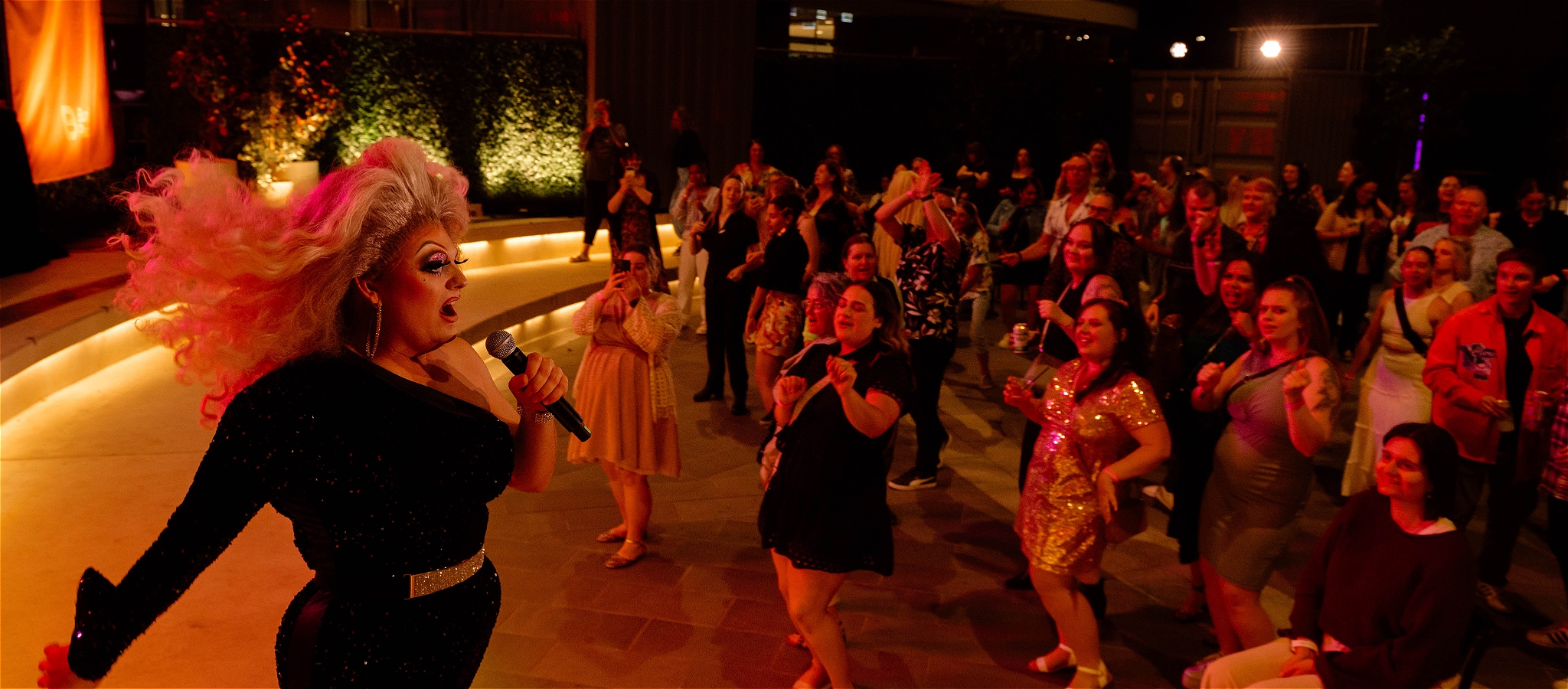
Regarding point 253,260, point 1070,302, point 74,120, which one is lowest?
point 1070,302

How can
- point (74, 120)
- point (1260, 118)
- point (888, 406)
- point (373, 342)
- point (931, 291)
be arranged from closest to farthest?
point (373, 342), point (888, 406), point (931, 291), point (74, 120), point (1260, 118)

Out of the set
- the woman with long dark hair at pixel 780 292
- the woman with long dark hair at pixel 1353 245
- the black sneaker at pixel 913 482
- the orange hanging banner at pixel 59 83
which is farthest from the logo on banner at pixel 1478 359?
the orange hanging banner at pixel 59 83

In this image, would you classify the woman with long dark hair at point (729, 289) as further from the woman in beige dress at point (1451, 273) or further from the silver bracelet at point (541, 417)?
the silver bracelet at point (541, 417)

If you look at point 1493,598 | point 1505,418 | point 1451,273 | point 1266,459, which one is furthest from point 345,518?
point 1451,273

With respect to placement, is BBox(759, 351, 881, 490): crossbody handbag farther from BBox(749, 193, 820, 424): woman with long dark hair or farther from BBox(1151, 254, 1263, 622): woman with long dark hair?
BBox(749, 193, 820, 424): woman with long dark hair

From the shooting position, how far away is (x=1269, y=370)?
156 inches

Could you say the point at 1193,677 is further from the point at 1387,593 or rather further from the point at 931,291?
the point at 931,291

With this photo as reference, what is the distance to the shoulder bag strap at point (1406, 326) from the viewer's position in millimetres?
5566

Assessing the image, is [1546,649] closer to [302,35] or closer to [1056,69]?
[302,35]

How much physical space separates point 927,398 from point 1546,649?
9.64 ft

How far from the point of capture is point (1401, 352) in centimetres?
566

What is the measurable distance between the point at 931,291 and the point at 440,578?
471 centimetres

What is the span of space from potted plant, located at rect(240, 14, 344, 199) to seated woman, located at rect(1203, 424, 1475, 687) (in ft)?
33.6

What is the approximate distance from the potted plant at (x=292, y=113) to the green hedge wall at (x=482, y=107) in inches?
26.2
